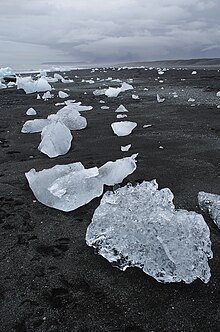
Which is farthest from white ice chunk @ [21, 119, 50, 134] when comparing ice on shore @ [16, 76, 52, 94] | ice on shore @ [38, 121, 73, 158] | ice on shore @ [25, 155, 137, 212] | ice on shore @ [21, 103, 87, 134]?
ice on shore @ [16, 76, 52, 94]

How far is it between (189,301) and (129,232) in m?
0.47

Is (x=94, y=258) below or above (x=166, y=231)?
below

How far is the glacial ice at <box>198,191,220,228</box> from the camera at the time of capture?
7.54ft

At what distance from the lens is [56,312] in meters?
1.60

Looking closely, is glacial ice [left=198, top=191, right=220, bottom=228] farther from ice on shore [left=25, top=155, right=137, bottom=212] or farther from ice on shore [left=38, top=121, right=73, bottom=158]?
ice on shore [left=38, top=121, right=73, bottom=158]

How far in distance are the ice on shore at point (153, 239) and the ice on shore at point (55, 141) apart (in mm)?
1993

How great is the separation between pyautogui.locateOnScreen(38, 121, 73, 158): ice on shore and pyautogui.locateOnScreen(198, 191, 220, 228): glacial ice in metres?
1.97

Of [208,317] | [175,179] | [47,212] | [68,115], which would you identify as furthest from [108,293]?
[68,115]

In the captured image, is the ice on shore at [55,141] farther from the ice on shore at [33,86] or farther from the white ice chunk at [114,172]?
the ice on shore at [33,86]

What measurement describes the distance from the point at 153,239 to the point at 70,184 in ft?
3.36

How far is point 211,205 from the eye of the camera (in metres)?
2.38

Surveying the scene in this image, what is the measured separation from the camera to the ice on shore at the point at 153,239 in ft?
5.82

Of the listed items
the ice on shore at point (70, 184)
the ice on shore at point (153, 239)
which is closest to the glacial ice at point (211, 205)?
the ice on shore at point (153, 239)

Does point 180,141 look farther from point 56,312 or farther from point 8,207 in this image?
point 56,312
